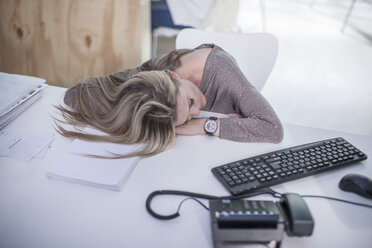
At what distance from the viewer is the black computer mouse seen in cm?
84

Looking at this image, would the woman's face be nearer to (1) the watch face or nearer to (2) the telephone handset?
(1) the watch face

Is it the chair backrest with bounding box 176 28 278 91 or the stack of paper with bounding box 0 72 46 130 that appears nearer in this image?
the stack of paper with bounding box 0 72 46 130

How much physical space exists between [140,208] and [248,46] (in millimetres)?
1024

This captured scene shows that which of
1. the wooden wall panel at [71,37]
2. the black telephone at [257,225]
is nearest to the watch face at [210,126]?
the black telephone at [257,225]

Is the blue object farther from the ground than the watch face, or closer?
farther from the ground

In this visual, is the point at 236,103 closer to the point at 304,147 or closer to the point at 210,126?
the point at 210,126

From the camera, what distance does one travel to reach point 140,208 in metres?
0.79

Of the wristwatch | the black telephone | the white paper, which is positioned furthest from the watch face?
the white paper

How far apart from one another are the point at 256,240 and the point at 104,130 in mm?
635

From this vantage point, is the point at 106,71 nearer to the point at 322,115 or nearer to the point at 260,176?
the point at 260,176

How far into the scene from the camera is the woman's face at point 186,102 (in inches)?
42.6

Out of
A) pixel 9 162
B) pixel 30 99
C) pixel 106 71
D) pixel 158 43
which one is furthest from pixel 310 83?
pixel 9 162

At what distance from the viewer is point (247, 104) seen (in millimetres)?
1221

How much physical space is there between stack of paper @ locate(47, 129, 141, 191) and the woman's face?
0.20 meters
